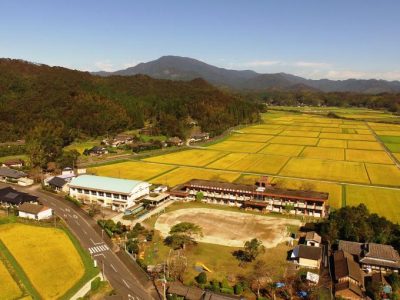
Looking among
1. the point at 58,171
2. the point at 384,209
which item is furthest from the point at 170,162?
the point at 384,209

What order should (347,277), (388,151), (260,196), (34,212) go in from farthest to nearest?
(388,151) < (260,196) < (34,212) < (347,277)

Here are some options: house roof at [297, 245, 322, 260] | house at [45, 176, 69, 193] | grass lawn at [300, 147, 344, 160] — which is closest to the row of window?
house at [45, 176, 69, 193]

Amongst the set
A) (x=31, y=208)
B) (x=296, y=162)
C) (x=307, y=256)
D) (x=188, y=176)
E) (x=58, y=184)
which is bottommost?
(x=307, y=256)

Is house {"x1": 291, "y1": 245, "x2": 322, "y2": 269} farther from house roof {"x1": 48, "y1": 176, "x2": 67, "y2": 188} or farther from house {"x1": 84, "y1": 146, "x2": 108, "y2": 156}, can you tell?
house {"x1": 84, "y1": 146, "x2": 108, "y2": 156}

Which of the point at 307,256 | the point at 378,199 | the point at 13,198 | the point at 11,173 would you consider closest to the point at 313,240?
the point at 307,256

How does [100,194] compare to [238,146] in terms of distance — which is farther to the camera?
Result: [238,146]

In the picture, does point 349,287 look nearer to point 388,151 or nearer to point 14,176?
point 14,176
